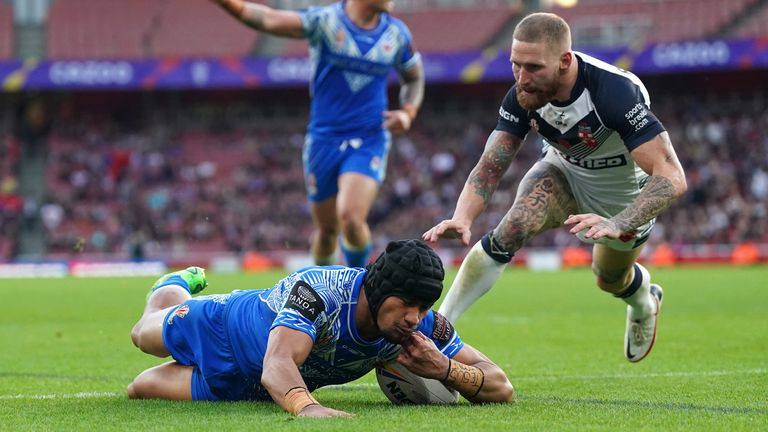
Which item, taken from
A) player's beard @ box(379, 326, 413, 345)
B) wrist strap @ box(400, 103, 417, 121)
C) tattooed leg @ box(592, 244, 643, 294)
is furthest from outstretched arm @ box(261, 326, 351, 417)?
wrist strap @ box(400, 103, 417, 121)

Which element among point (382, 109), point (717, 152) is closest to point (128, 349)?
point (382, 109)

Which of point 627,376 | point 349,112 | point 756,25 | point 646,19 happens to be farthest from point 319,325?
point 646,19

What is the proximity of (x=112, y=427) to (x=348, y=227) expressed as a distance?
5.31 m

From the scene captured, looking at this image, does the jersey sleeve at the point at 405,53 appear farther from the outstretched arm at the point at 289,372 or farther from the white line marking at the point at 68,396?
the outstretched arm at the point at 289,372

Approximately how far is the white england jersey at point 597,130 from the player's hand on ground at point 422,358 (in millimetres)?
1320

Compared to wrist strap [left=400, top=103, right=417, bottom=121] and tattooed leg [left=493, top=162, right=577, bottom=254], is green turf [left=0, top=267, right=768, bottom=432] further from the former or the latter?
wrist strap [left=400, top=103, right=417, bottom=121]

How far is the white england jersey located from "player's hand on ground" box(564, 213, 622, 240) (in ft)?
2.17

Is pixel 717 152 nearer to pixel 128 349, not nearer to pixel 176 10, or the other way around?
pixel 176 10

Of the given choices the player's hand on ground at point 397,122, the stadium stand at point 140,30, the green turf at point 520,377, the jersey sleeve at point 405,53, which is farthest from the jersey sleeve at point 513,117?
the stadium stand at point 140,30

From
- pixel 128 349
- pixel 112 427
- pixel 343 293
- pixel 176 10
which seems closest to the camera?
pixel 112 427

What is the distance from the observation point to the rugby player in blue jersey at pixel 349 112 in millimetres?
10094

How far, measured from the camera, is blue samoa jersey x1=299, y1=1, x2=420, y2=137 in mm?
10195

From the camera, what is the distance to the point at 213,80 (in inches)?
1398

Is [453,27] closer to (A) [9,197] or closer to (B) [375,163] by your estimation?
(A) [9,197]
